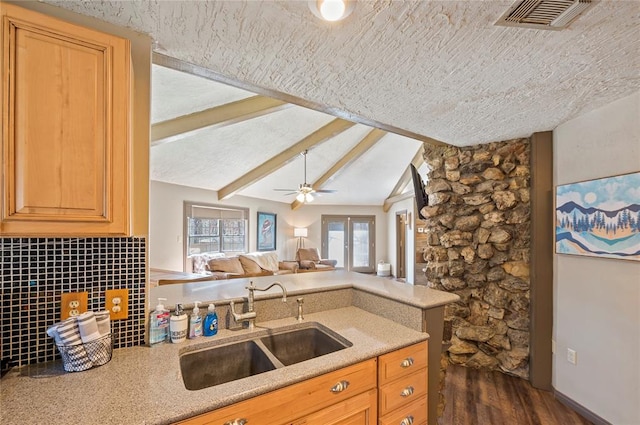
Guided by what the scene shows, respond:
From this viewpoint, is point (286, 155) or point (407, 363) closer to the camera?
point (407, 363)

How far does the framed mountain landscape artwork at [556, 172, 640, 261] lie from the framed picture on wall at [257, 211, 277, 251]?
20.3 feet

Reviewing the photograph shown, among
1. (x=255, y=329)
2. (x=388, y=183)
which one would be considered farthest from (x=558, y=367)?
(x=388, y=183)

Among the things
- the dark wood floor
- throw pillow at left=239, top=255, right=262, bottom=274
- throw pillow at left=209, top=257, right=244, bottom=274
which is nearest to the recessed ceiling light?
the dark wood floor

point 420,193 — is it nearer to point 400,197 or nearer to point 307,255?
point 400,197

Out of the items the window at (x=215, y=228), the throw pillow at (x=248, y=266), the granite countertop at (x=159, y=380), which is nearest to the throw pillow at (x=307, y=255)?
the window at (x=215, y=228)

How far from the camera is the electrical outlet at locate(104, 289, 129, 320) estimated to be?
4.20ft

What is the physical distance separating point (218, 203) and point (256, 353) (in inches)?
205

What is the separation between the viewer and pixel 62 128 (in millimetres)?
1012

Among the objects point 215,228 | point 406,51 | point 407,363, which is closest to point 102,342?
point 407,363

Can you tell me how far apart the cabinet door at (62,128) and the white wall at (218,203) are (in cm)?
65

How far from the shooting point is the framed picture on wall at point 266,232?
7.47 metres

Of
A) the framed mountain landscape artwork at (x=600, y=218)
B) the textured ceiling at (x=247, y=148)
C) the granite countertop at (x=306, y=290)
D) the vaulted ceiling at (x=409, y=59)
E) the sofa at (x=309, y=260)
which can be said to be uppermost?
the textured ceiling at (x=247, y=148)

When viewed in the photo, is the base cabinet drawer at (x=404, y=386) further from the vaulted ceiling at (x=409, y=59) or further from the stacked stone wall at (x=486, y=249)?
the vaulted ceiling at (x=409, y=59)

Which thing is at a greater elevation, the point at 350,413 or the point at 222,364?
the point at 222,364
